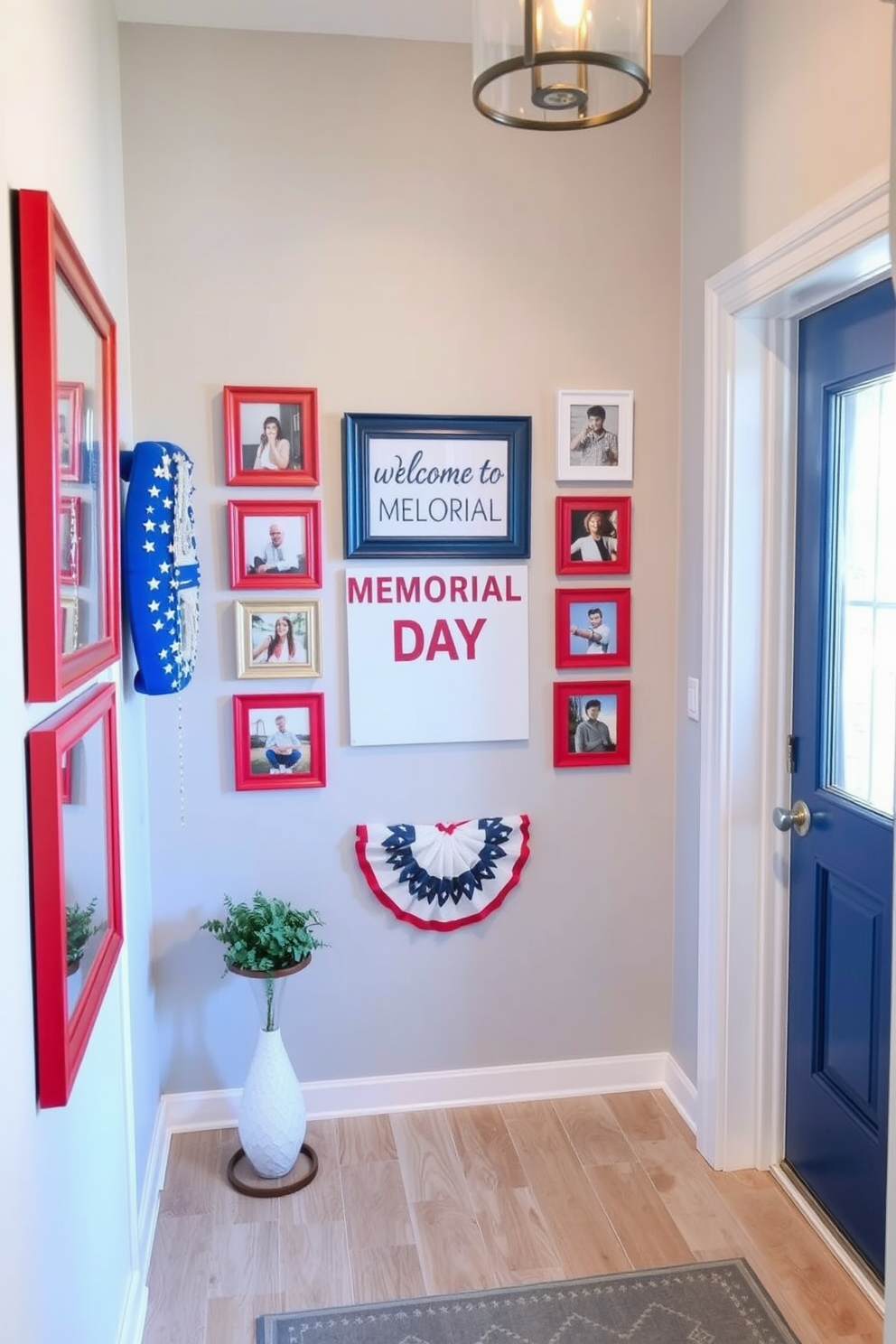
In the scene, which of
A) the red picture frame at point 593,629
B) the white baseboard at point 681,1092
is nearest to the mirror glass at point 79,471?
the red picture frame at point 593,629

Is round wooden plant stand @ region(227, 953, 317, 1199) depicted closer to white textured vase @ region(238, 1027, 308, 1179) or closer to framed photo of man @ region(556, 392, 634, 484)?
white textured vase @ region(238, 1027, 308, 1179)

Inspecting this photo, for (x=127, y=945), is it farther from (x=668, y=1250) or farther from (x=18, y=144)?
(x=18, y=144)

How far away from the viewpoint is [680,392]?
8.93 ft

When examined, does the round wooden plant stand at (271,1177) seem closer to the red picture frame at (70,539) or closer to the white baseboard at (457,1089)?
the white baseboard at (457,1089)

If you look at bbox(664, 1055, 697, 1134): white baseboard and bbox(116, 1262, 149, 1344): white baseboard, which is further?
bbox(664, 1055, 697, 1134): white baseboard

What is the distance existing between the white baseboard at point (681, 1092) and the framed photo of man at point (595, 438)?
1591mm

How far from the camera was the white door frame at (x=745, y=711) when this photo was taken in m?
2.38

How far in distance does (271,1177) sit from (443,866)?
842 mm

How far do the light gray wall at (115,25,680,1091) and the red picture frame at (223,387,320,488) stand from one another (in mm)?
43

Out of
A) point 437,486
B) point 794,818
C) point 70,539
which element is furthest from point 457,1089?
point 70,539

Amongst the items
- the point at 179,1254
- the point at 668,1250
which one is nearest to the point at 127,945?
the point at 179,1254

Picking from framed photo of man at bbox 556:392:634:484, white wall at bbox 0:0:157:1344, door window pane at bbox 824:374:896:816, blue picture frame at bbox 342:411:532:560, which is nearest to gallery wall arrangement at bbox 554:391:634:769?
framed photo of man at bbox 556:392:634:484

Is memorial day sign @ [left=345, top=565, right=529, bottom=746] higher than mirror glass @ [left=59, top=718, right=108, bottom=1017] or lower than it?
higher

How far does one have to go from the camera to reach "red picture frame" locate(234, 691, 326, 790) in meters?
2.62
